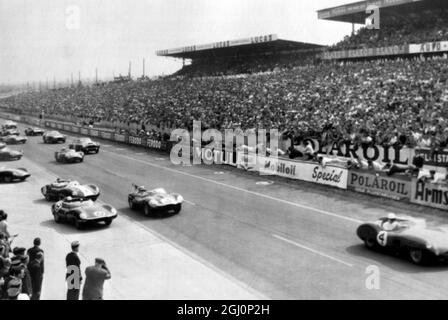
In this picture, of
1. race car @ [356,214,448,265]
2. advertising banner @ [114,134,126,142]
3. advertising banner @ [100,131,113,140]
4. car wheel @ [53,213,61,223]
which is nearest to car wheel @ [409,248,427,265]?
race car @ [356,214,448,265]

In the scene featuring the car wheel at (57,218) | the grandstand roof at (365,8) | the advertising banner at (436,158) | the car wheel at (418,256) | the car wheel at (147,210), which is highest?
the grandstand roof at (365,8)

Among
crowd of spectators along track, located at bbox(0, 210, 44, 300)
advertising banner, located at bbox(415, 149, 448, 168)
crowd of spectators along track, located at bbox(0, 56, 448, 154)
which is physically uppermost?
crowd of spectators along track, located at bbox(0, 56, 448, 154)

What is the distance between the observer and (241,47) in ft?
220

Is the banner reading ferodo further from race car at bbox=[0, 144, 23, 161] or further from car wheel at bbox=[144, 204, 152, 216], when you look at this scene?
race car at bbox=[0, 144, 23, 161]

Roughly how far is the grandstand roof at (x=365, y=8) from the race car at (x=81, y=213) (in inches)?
1449

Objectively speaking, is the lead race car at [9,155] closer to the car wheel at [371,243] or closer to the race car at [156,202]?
the race car at [156,202]

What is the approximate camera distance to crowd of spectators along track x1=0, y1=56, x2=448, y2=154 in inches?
1112

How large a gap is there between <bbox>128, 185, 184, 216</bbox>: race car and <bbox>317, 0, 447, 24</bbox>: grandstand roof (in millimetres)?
34260

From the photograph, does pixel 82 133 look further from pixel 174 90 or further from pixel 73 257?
pixel 73 257

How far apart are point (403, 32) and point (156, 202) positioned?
113 ft

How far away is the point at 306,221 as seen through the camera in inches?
700

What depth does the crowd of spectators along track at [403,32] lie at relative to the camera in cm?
4088

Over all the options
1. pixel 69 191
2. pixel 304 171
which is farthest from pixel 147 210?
pixel 304 171

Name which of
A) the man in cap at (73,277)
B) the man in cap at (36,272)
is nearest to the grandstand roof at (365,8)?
the man in cap at (73,277)
